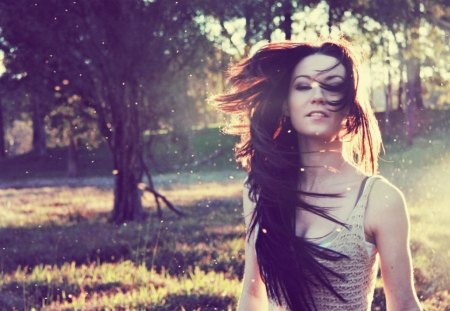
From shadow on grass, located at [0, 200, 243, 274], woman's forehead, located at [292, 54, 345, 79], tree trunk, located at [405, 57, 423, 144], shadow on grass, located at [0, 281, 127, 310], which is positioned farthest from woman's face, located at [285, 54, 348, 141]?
tree trunk, located at [405, 57, 423, 144]

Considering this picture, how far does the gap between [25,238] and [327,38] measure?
27.2ft

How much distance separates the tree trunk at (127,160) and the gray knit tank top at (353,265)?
9741mm

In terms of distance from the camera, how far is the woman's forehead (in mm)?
2611

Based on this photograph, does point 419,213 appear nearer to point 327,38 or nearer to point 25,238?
point 25,238

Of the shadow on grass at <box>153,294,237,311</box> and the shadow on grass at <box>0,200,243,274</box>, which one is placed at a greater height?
the shadow on grass at <box>153,294,237,311</box>

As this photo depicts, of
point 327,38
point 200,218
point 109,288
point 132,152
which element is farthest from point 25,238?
point 327,38

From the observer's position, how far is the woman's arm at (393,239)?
2.31 m

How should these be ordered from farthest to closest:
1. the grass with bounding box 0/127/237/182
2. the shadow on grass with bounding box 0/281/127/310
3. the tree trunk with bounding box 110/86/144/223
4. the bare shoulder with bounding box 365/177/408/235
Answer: the grass with bounding box 0/127/237/182 → the tree trunk with bounding box 110/86/144/223 → the shadow on grass with bounding box 0/281/127/310 → the bare shoulder with bounding box 365/177/408/235

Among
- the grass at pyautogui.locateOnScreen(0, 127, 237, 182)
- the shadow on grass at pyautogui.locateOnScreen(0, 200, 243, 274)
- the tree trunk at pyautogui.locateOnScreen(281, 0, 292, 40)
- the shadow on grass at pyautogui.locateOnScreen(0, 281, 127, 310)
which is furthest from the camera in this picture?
the grass at pyautogui.locateOnScreen(0, 127, 237, 182)

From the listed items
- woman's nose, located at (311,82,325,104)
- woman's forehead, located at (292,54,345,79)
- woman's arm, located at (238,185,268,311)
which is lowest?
woman's arm, located at (238,185,268,311)

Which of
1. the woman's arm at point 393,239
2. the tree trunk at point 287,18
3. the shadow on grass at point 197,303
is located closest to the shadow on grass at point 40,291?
the shadow on grass at point 197,303

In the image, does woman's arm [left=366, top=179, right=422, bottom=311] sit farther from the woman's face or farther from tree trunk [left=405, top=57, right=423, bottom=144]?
tree trunk [left=405, top=57, right=423, bottom=144]

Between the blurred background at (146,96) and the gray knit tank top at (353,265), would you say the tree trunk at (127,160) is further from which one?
the gray knit tank top at (353,265)

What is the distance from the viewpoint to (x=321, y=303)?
100 inches
